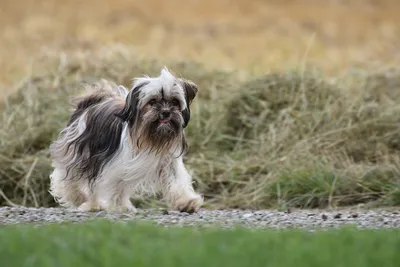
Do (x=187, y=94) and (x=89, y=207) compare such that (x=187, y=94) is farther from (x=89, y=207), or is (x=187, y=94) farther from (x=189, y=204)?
(x=89, y=207)

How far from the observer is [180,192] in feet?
39.2

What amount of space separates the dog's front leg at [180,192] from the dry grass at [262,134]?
2.84 metres

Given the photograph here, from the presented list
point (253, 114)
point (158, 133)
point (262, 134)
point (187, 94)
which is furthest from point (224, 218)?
point (253, 114)

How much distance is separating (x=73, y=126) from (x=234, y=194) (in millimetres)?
3343

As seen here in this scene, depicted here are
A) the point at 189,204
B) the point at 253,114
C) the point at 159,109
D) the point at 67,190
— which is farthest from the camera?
the point at 253,114

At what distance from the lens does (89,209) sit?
12.6m

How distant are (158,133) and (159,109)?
266 millimetres

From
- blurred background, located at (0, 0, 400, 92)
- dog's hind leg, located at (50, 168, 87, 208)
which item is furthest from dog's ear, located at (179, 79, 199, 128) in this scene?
blurred background, located at (0, 0, 400, 92)

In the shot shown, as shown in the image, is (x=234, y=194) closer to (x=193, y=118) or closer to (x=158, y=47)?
(x=193, y=118)

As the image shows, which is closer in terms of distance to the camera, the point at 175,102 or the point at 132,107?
the point at 175,102

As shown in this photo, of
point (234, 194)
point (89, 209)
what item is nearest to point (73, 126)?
point (89, 209)

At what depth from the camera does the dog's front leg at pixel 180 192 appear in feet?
39.1

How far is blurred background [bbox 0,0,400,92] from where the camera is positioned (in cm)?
2394

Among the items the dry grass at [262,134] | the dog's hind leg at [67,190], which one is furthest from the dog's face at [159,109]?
the dry grass at [262,134]
